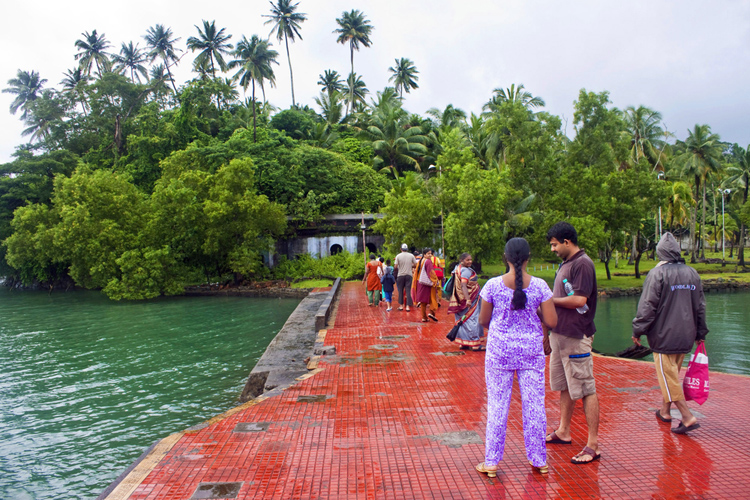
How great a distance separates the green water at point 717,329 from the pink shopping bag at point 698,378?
8.36 metres

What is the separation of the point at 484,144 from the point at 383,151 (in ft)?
26.7

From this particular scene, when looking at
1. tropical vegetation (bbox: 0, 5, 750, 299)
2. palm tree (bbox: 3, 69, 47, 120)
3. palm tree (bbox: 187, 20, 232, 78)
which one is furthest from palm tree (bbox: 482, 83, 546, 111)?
palm tree (bbox: 3, 69, 47, 120)

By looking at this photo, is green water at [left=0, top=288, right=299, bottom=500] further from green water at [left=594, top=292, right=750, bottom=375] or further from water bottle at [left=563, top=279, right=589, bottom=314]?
green water at [left=594, top=292, right=750, bottom=375]

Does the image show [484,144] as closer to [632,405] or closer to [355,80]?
[355,80]

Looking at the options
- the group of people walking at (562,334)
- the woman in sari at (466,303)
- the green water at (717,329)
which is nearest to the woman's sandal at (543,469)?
the group of people walking at (562,334)

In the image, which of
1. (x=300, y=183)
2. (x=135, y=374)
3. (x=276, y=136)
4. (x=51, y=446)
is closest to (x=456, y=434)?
(x=51, y=446)

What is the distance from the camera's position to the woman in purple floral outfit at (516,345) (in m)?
3.95

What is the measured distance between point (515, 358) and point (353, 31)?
2222 inches

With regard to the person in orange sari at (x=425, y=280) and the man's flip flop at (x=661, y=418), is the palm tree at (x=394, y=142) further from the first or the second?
the man's flip flop at (x=661, y=418)

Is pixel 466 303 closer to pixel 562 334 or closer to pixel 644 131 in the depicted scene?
pixel 562 334

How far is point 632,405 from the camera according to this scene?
18.9 feet

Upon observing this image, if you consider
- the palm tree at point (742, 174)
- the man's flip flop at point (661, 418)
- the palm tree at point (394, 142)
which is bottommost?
the man's flip flop at point (661, 418)

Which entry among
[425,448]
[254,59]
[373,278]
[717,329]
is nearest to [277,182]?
[254,59]

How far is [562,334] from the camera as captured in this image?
4461 mm
